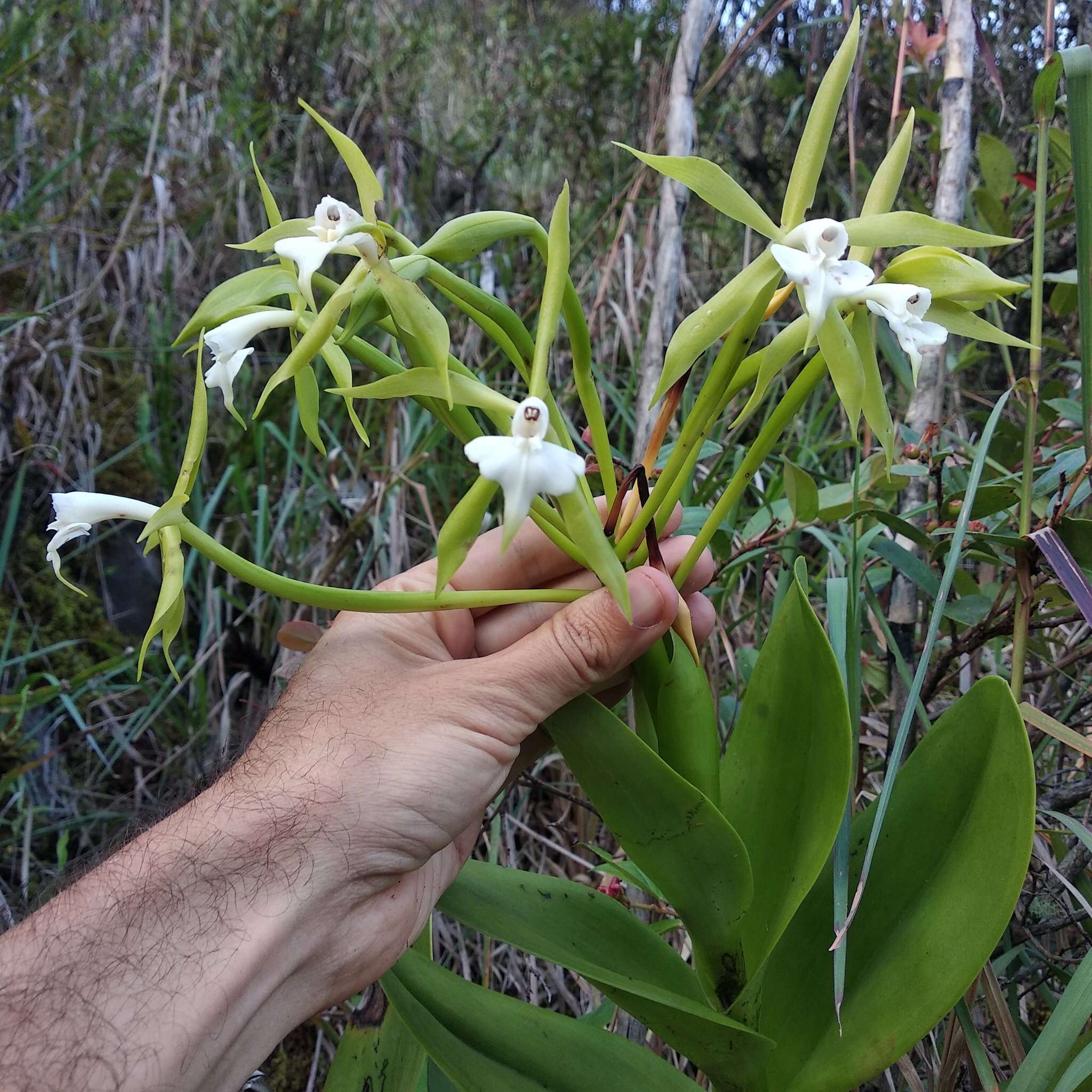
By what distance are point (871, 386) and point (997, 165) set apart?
33.0 inches

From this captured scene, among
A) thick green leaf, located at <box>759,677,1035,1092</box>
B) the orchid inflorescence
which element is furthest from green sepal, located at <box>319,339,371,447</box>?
thick green leaf, located at <box>759,677,1035,1092</box>

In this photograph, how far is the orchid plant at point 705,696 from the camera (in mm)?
646

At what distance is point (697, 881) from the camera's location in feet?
2.33

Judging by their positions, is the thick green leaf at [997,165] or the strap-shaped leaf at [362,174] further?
the thick green leaf at [997,165]

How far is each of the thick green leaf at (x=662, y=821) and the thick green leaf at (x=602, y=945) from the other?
7cm

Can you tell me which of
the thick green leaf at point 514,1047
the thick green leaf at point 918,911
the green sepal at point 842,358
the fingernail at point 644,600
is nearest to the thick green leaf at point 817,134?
the green sepal at point 842,358

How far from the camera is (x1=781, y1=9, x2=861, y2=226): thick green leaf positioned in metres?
0.67

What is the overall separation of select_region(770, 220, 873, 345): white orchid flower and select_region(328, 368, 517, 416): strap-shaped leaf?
0.23 m

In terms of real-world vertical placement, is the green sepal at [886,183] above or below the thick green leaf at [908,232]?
above

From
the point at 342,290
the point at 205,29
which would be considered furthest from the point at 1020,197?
the point at 205,29

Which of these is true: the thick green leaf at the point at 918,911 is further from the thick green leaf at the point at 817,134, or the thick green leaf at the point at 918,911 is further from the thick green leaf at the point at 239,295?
the thick green leaf at the point at 239,295

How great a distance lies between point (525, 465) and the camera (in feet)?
1.95

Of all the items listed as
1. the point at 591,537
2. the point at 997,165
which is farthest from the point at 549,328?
the point at 997,165

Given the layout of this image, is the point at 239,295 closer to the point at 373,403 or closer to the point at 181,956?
the point at 181,956
